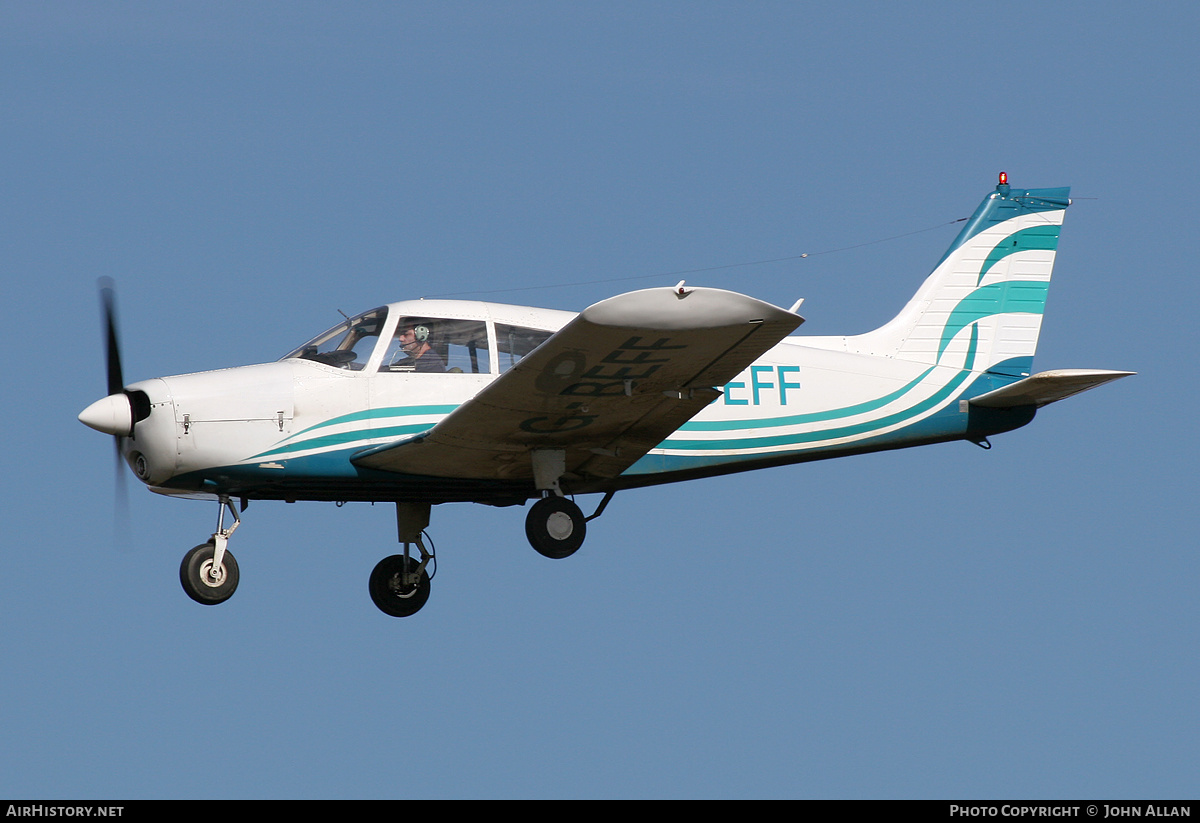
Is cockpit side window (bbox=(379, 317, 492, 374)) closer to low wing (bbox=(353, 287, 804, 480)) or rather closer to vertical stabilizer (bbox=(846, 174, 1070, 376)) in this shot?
low wing (bbox=(353, 287, 804, 480))

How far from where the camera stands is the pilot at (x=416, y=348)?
47.9 ft

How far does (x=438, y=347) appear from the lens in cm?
1463

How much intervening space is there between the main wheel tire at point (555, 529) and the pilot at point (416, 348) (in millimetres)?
1602

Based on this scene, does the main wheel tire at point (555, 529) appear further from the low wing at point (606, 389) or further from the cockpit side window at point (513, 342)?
the cockpit side window at point (513, 342)

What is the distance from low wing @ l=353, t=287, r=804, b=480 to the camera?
1206cm

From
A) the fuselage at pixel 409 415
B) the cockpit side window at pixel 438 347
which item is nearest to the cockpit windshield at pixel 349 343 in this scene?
the fuselage at pixel 409 415

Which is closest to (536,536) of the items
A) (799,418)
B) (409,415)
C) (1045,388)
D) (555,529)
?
(555,529)

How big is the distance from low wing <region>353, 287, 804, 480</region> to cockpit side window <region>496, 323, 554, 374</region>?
747 millimetres

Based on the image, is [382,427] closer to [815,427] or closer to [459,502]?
[459,502]

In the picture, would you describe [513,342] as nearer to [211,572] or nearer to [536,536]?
[536,536]

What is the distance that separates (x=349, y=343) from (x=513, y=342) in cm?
147

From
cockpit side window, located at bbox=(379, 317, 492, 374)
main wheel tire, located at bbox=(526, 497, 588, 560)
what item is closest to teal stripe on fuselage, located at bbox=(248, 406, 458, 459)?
cockpit side window, located at bbox=(379, 317, 492, 374)

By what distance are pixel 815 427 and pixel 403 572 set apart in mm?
4232
